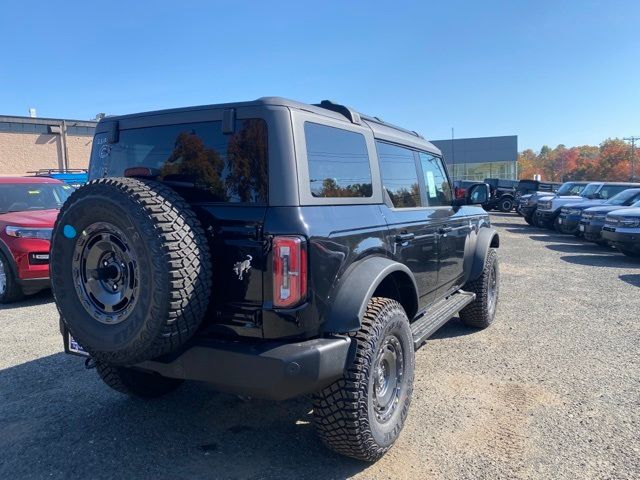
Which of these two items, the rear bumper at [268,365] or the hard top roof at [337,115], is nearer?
the rear bumper at [268,365]

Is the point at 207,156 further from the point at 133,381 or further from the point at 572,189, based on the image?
the point at 572,189

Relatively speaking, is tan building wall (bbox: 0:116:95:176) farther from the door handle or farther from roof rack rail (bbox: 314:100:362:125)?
the door handle

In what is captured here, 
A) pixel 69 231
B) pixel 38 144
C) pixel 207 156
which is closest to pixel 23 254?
pixel 69 231

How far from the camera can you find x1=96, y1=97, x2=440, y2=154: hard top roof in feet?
8.90

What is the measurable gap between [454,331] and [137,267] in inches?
163

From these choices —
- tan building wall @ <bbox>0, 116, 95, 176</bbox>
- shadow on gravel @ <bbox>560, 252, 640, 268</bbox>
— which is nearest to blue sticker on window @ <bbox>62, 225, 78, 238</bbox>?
shadow on gravel @ <bbox>560, 252, 640, 268</bbox>

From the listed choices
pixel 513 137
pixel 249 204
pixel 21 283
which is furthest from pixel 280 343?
pixel 513 137

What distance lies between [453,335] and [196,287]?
377 cm

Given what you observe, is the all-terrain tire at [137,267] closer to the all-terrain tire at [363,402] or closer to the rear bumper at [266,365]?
the rear bumper at [266,365]

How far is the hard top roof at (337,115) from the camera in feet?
8.90

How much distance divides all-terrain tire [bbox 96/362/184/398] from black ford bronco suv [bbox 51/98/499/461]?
0.43 meters

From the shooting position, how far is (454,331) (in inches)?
222

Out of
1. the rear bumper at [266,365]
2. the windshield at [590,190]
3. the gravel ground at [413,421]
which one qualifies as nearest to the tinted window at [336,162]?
the rear bumper at [266,365]

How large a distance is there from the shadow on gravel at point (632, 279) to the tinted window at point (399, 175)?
233 inches
